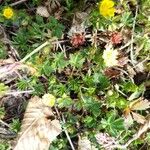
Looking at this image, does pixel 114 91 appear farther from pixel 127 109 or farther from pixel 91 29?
pixel 91 29

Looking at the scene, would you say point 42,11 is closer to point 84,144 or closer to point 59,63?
point 59,63

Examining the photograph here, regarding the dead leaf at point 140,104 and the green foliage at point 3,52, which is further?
the green foliage at point 3,52

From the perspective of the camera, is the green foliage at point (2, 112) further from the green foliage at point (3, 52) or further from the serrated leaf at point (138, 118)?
the serrated leaf at point (138, 118)

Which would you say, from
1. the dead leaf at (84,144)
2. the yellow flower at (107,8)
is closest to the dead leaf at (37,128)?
the dead leaf at (84,144)

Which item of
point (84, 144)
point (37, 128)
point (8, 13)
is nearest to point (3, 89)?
point (37, 128)

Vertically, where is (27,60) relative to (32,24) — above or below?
below

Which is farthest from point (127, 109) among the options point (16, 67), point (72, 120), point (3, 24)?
point (3, 24)
